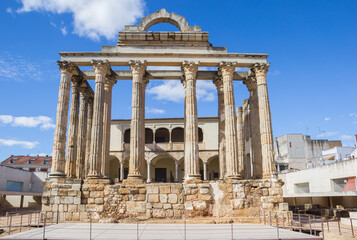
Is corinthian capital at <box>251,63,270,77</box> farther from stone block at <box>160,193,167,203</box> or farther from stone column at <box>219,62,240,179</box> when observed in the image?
stone block at <box>160,193,167,203</box>

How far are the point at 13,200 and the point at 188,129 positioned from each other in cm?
2973

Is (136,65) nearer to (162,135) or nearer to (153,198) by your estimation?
(153,198)

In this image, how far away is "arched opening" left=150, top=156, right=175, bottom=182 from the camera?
34844 mm

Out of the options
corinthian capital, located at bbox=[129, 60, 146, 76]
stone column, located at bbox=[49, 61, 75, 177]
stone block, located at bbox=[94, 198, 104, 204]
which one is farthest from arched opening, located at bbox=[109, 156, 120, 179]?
stone block, located at bbox=[94, 198, 104, 204]

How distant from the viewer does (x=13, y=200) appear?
3659cm

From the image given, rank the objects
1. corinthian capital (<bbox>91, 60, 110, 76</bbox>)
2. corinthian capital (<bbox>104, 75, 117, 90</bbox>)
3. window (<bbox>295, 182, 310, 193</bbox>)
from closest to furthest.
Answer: corinthian capital (<bbox>91, 60, 110, 76</bbox>)
corinthian capital (<bbox>104, 75, 117, 90</bbox>)
window (<bbox>295, 182, 310, 193</bbox>)

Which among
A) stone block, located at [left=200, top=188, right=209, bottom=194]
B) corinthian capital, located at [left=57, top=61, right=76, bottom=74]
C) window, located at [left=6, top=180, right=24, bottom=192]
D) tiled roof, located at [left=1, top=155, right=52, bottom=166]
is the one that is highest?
corinthian capital, located at [left=57, top=61, right=76, bottom=74]

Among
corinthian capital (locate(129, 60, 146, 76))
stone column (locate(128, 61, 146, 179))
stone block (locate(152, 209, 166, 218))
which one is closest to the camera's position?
stone block (locate(152, 209, 166, 218))

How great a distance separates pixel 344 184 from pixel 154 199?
18.9 m

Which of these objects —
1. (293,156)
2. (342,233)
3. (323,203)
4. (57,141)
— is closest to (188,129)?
(57,141)

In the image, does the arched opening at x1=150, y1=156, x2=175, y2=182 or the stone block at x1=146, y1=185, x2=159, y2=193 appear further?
the arched opening at x1=150, y1=156, x2=175, y2=182

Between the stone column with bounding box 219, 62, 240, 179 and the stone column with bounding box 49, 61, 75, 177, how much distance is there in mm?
9292

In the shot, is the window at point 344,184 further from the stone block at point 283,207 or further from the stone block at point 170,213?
the stone block at point 170,213

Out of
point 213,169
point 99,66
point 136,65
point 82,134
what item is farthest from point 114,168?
point 136,65
